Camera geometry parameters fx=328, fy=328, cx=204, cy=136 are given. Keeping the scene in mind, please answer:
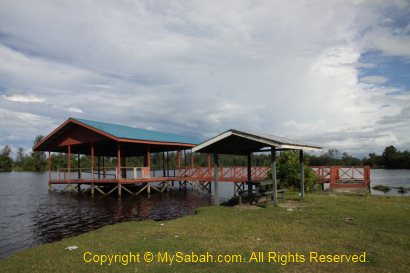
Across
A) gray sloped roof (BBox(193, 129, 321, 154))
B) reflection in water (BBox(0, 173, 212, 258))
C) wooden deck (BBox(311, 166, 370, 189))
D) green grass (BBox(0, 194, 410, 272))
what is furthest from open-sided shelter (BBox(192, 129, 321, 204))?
wooden deck (BBox(311, 166, 370, 189))

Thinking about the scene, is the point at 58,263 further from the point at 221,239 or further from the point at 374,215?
the point at 374,215

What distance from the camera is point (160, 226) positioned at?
11055mm

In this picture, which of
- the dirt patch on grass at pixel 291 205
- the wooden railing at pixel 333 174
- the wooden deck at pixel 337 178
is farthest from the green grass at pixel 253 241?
the wooden railing at pixel 333 174

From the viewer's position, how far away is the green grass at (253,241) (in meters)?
6.48

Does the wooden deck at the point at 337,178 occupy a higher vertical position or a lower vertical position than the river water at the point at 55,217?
higher

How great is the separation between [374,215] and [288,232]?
418 centimetres

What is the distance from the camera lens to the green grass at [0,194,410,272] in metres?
6.48

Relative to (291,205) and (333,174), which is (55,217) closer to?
(291,205)

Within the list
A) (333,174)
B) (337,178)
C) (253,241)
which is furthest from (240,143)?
(337,178)

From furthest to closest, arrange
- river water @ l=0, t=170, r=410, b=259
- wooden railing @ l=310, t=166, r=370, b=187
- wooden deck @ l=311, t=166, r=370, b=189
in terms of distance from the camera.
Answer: wooden railing @ l=310, t=166, r=370, b=187 → wooden deck @ l=311, t=166, r=370, b=189 → river water @ l=0, t=170, r=410, b=259

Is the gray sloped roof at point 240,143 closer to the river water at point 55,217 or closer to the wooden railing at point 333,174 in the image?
the river water at point 55,217

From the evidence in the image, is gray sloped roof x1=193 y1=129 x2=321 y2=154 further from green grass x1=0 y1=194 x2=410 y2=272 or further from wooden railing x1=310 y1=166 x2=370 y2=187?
wooden railing x1=310 y1=166 x2=370 y2=187

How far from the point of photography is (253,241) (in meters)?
8.25

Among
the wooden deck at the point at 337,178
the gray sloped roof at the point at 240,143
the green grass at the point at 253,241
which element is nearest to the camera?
the green grass at the point at 253,241
